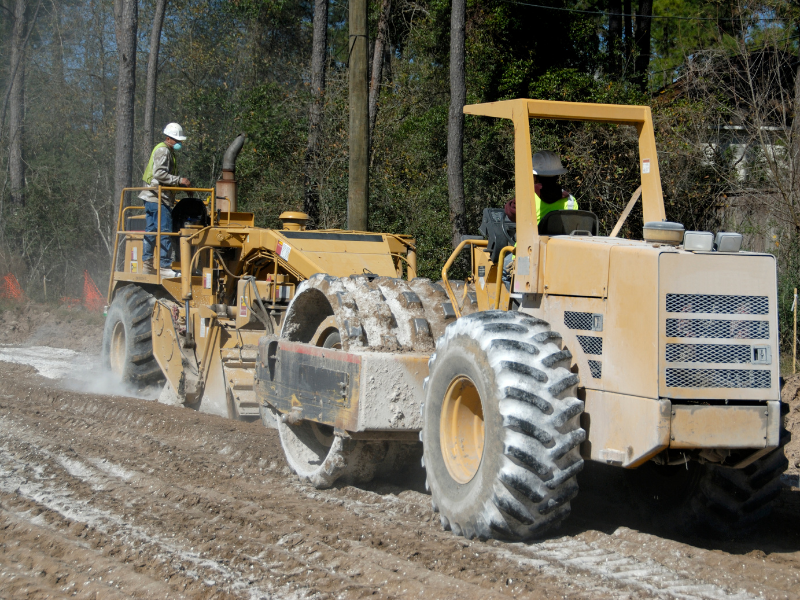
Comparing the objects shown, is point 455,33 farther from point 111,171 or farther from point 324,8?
point 111,171

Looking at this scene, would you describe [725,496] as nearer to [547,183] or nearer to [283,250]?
[547,183]

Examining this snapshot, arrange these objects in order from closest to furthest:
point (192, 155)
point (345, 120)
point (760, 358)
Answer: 1. point (760, 358)
2. point (345, 120)
3. point (192, 155)

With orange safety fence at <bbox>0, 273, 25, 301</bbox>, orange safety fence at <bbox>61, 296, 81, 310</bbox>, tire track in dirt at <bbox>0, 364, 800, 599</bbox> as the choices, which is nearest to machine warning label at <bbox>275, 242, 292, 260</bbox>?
tire track in dirt at <bbox>0, 364, 800, 599</bbox>

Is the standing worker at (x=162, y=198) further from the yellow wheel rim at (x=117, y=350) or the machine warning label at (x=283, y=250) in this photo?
the machine warning label at (x=283, y=250)

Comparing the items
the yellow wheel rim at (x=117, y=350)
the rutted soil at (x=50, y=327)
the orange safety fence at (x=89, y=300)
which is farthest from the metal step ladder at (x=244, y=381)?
the orange safety fence at (x=89, y=300)

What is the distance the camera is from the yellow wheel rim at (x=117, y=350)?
38.1 feet

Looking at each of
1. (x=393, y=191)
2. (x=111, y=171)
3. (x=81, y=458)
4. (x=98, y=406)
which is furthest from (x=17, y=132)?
(x=81, y=458)

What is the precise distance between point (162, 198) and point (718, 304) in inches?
303

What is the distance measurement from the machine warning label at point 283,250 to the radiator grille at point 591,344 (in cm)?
412

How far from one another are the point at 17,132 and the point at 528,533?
3230 cm

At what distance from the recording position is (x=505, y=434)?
4.72 metres

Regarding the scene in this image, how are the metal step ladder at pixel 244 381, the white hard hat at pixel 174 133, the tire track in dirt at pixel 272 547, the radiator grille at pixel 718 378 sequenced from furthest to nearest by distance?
the white hard hat at pixel 174 133
the metal step ladder at pixel 244 381
the radiator grille at pixel 718 378
the tire track in dirt at pixel 272 547

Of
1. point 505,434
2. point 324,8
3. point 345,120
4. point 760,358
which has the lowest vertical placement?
point 505,434

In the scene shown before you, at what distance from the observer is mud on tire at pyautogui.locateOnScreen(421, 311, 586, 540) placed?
4.68 metres
